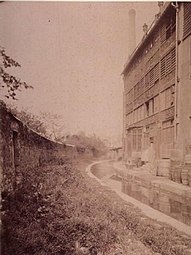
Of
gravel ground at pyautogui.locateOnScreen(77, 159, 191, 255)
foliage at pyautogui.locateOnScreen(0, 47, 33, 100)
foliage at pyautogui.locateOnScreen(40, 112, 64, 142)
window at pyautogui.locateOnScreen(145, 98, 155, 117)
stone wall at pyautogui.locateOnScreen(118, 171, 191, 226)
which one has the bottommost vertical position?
gravel ground at pyautogui.locateOnScreen(77, 159, 191, 255)

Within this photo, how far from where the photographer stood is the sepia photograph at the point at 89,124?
2.15m

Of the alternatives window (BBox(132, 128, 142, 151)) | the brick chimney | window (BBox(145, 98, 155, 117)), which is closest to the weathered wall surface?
window (BBox(132, 128, 142, 151))

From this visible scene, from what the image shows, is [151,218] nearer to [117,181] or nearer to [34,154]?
[117,181]

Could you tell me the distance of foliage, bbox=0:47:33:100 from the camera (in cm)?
233

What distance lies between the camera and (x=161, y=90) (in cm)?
224

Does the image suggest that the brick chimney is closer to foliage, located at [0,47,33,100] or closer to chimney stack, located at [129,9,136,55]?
chimney stack, located at [129,9,136,55]

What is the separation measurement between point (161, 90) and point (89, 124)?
0.64m

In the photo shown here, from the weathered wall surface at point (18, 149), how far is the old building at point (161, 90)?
60 cm

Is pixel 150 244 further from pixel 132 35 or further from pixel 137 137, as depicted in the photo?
pixel 132 35

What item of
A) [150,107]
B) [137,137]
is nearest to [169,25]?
[150,107]

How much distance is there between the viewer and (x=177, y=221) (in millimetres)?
2098

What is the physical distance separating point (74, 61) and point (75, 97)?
305 millimetres

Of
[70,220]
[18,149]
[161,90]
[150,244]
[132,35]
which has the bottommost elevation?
[150,244]

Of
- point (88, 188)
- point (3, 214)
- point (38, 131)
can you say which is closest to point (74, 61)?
point (38, 131)
